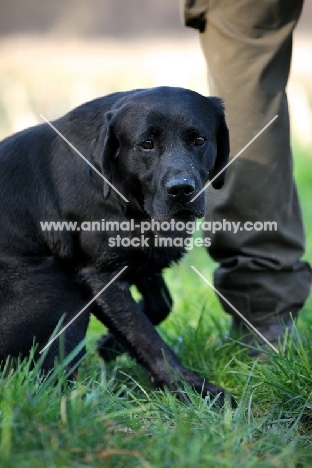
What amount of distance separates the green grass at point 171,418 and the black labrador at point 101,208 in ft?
0.82

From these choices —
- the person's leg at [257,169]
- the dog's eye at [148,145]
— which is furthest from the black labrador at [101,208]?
the person's leg at [257,169]

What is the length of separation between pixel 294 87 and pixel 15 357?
6729 millimetres

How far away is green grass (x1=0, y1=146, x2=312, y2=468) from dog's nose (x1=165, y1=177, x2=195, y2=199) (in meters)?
0.69

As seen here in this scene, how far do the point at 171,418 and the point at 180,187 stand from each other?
0.83 metres

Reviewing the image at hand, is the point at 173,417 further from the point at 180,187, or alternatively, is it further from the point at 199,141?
the point at 199,141

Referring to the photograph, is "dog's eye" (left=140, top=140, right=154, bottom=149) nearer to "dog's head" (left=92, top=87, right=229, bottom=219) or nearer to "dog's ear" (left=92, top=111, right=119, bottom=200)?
"dog's head" (left=92, top=87, right=229, bottom=219)

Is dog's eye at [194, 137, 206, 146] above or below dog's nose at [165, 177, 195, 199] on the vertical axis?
above

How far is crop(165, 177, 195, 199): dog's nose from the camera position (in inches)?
109

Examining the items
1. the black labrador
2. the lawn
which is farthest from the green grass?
the black labrador

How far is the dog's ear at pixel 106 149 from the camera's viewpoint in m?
2.91

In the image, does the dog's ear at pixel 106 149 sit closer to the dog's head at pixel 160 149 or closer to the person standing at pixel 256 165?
the dog's head at pixel 160 149

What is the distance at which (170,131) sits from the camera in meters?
2.88

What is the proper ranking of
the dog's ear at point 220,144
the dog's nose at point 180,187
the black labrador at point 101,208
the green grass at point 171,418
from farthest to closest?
the dog's ear at point 220,144 < the black labrador at point 101,208 < the dog's nose at point 180,187 < the green grass at point 171,418

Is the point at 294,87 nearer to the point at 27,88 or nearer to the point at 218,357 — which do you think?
the point at 27,88
